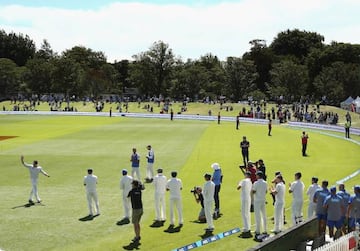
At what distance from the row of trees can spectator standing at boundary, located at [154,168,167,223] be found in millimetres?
81583

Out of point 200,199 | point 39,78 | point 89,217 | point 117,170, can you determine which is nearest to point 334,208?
point 200,199

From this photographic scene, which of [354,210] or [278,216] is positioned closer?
[354,210]

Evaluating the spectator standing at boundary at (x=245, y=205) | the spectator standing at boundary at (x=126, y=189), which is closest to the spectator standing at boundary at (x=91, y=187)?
the spectator standing at boundary at (x=126, y=189)

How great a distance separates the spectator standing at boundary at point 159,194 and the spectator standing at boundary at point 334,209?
18.6 ft

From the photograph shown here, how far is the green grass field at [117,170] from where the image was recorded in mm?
15359

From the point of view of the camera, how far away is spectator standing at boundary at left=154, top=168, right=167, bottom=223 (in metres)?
16.8

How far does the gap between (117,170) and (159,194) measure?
1166cm

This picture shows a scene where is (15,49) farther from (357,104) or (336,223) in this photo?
(336,223)

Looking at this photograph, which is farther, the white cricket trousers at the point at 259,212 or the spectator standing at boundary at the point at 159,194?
the spectator standing at boundary at the point at 159,194

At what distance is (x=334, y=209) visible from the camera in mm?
13391

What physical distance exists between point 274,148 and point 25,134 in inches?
1063

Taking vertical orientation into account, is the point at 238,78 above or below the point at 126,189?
above

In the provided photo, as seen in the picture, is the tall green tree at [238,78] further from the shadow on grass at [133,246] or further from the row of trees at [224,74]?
the shadow on grass at [133,246]

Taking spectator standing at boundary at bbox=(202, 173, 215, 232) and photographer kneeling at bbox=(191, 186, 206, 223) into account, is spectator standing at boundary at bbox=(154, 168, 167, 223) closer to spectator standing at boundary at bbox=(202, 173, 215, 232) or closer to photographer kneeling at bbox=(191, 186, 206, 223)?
photographer kneeling at bbox=(191, 186, 206, 223)
